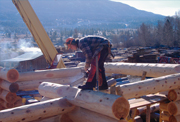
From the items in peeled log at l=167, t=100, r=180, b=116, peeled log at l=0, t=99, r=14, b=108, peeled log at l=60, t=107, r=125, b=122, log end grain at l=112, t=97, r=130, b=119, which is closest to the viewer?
log end grain at l=112, t=97, r=130, b=119

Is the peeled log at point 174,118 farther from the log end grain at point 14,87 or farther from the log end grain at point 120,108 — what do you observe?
the log end grain at point 14,87

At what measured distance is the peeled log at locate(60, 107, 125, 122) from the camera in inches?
152

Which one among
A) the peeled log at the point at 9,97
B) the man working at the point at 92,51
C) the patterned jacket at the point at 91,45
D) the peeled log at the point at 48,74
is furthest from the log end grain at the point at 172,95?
the peeled log at the point at 9,97

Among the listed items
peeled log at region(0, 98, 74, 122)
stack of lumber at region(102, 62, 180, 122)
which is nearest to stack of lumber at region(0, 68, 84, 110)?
stack of lumber at region(102, 62, 180, 122)

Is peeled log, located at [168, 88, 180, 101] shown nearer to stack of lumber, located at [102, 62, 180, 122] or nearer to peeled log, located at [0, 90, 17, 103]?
stack of lumber, located at [102, 62, 180, 122]

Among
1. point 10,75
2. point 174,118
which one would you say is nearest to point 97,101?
point 174,118

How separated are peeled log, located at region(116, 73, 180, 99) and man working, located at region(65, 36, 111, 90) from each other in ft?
2.15

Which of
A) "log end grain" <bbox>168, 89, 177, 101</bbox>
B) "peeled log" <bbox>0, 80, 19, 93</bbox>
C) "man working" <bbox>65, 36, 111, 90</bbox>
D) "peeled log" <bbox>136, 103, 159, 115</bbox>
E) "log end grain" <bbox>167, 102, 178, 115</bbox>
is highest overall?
"man working" <bbox>65, 36, 111, 90</bbox>

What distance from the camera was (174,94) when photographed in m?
6.19

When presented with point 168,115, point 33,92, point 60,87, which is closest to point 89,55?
point 60,87

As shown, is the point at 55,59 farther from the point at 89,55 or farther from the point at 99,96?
the point at 99,96

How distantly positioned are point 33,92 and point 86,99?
4.62 metres

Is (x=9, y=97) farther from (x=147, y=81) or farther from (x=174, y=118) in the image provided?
(x=174, y=118)

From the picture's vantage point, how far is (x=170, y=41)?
165 feet
